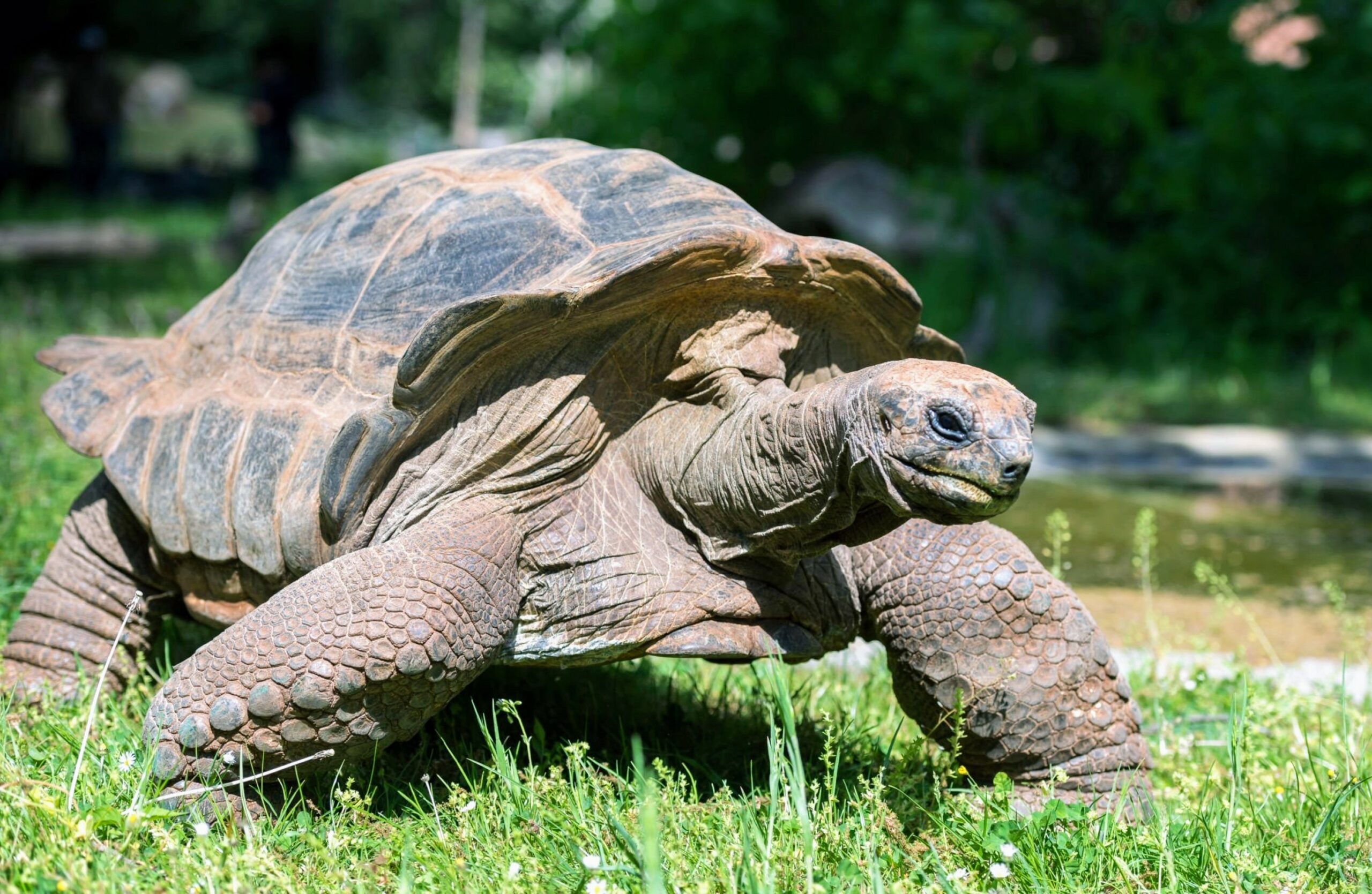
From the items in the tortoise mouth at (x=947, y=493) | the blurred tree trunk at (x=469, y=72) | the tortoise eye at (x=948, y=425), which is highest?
the tortoise eye at (x=948, y=425)

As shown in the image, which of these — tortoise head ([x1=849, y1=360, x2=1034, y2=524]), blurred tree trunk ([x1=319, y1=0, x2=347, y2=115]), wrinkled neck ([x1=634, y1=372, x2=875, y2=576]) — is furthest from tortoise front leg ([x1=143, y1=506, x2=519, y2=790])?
blurred tree trunk ([x1=319, y1=0, x2=347, y2=115])

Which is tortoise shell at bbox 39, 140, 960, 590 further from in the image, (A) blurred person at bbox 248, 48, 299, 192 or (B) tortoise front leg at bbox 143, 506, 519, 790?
(A) blurred person at bbox 248, 48, 299, 192

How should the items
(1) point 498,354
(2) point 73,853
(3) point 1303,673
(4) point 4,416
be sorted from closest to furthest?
(2) point 73,853 → (1) point 498,354 → (3) point 1303,673 → (4) point 4,416

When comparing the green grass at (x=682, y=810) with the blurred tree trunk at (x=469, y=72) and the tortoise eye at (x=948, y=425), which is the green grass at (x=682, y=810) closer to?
the tortoise eye at (x=948, y=425)

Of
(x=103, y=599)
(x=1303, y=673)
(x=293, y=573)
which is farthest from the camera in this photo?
(x=1303, y=673)

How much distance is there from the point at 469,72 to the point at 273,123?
74.0 feet

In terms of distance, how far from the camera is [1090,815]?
2500 mm

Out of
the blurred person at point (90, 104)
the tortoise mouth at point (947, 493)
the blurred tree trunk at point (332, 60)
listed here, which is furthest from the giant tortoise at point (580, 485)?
the blurred tree trunk at point (332, 60)

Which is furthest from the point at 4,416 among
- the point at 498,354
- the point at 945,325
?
the point at 945,325

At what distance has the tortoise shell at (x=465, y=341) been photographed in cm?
233

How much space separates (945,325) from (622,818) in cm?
823

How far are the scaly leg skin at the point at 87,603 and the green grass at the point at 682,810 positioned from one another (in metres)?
0.12

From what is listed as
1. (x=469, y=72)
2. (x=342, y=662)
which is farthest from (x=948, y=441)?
(x=469, y=72)

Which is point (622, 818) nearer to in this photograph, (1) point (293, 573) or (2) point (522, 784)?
(2) point (522, 784)
